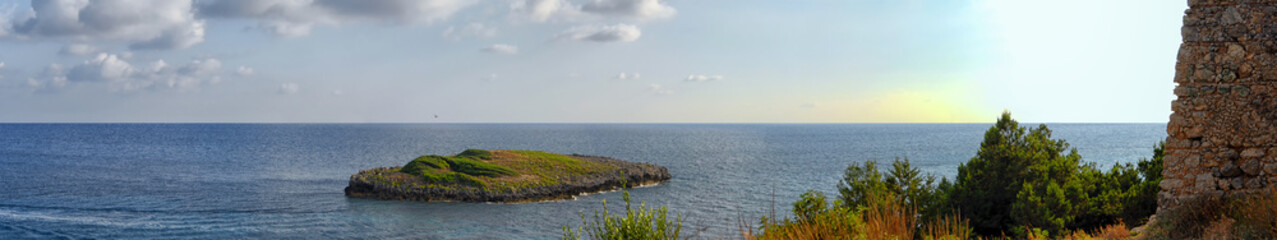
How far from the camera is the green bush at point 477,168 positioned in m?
61.5

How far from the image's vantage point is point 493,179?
5934 cm

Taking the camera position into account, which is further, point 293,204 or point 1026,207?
point 293,204

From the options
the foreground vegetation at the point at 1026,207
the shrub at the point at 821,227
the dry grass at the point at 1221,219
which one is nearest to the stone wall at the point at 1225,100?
the dry grass at the point at 1221,219

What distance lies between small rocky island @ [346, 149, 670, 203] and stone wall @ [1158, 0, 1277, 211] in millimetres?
41060

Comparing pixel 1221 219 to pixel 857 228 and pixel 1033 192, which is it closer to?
pixel 857 228

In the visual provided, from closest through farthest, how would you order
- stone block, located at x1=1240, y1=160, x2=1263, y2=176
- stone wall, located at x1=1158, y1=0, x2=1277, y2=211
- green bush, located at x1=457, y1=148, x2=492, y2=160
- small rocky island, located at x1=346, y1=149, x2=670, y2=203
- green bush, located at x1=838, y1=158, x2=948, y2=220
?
1. stone wall, located at x1=1158, y1=0, x2=1277, y2=211
2. stone block, located at x1=1240, y1=160, x2=1263, y2=176
3. green bush, located at x1=838, y1=158, x2=948, y2=220
4. small rocky island, located at x1=346, y1=149, x2=670, y2=203
5. green bush, located at x1=457, y1=148, x2=492, y2=160

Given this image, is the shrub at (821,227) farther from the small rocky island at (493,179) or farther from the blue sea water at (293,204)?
the small rocky island at (493,179)

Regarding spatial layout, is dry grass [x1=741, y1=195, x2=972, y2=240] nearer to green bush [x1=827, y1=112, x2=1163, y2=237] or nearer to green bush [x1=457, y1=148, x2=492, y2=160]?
green bush [x1=827, y1=112, x2=1163, y2=237]

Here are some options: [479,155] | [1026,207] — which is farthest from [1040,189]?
[479,155]

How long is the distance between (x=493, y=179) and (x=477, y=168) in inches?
163

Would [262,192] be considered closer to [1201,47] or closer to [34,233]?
[34,233]

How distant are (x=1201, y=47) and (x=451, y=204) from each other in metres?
48.1

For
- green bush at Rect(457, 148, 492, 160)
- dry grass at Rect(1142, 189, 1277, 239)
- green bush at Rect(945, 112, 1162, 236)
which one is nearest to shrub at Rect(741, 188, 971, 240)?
dry grass at Rect(1142, 189, 1277, 239)

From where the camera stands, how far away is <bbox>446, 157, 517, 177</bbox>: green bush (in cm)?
6150
